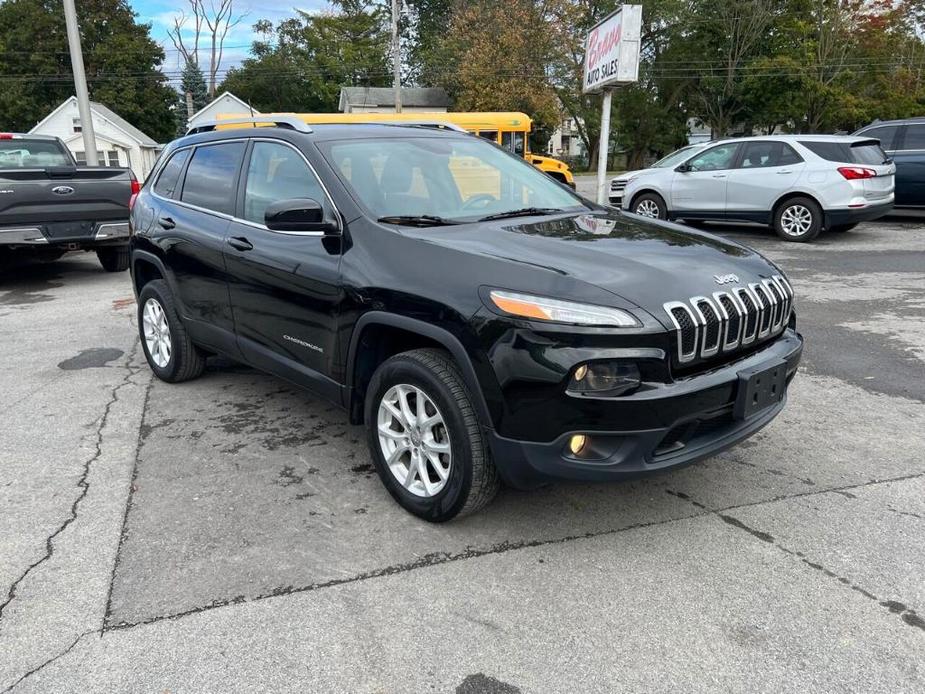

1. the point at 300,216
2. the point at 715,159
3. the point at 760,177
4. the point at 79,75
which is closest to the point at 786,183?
the point at 760,177

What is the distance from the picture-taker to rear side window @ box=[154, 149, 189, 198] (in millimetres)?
5023

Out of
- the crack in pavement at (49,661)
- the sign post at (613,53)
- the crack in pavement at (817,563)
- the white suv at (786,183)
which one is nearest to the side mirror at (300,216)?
the crack in pavement at (49,661)

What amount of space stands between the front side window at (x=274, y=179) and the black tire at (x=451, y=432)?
1044mm

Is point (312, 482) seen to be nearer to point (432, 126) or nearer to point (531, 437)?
point (531, 437)

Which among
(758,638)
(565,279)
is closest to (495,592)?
(758,638)

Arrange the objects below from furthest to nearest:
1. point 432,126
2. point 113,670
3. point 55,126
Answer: point 55,126
point 432,126
point 113,670

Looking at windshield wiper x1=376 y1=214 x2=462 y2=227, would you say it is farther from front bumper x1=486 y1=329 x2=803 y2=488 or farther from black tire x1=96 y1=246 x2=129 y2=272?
black tire x1=96 y1=246 x2=129 y2=272

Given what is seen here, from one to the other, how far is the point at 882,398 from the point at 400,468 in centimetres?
336

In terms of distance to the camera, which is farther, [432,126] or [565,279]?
[432,126]

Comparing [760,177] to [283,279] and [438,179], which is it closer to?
[438,179]

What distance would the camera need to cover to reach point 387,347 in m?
3.38

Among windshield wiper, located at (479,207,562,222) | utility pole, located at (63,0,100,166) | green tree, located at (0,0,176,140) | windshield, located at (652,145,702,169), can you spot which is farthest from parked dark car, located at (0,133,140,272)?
green tree, located at (0,0,176,140)

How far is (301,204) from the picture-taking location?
132 inches

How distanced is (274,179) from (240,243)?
41 centimetres
